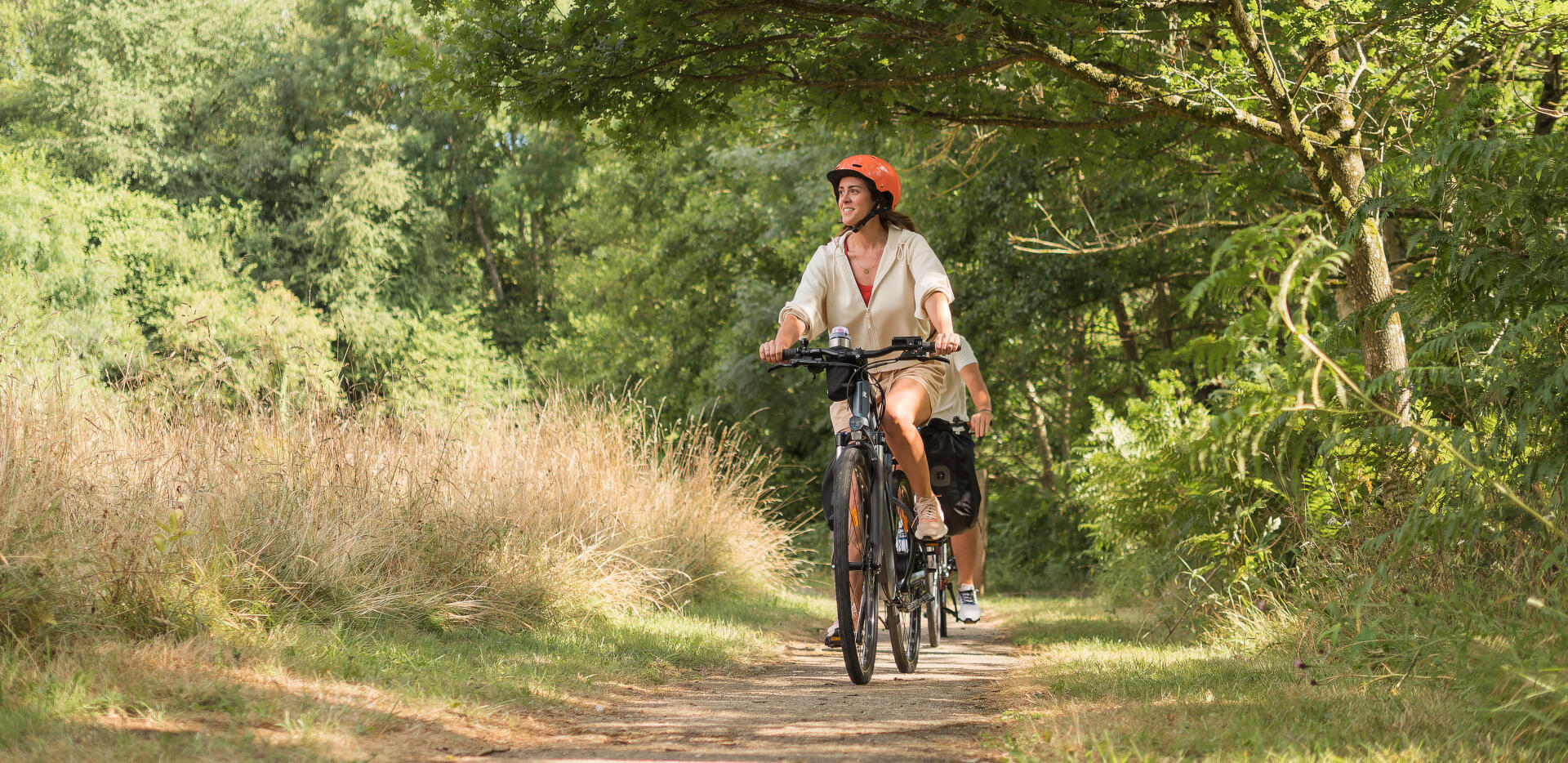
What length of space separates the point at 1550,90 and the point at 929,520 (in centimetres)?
755

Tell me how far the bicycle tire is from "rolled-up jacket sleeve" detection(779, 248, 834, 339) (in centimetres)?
81

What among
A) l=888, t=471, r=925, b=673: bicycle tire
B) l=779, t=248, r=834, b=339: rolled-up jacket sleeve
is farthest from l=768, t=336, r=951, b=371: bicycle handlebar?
l=888, t=471, r=925, b=673: bicycle tire

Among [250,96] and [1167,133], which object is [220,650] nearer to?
[1167,133]

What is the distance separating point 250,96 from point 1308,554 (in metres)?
35.3

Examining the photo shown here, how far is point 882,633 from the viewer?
25.4 ft

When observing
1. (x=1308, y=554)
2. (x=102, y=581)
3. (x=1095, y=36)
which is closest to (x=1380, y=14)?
(x=1095, y=36)

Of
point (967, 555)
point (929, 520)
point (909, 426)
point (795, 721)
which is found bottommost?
point (795, 721)

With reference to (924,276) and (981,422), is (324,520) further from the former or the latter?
(981,422)

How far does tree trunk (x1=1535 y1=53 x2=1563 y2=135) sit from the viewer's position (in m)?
8.64

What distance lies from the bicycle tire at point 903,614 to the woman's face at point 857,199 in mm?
1229

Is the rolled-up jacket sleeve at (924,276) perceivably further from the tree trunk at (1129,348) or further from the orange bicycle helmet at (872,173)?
→ the tree trunk at (1129,348)

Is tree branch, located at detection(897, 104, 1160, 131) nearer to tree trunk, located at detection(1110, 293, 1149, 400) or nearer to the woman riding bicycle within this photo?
the woman riding bicycle

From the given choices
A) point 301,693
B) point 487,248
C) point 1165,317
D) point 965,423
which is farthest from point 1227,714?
point 487,248

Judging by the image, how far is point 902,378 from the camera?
5551 millimetres
